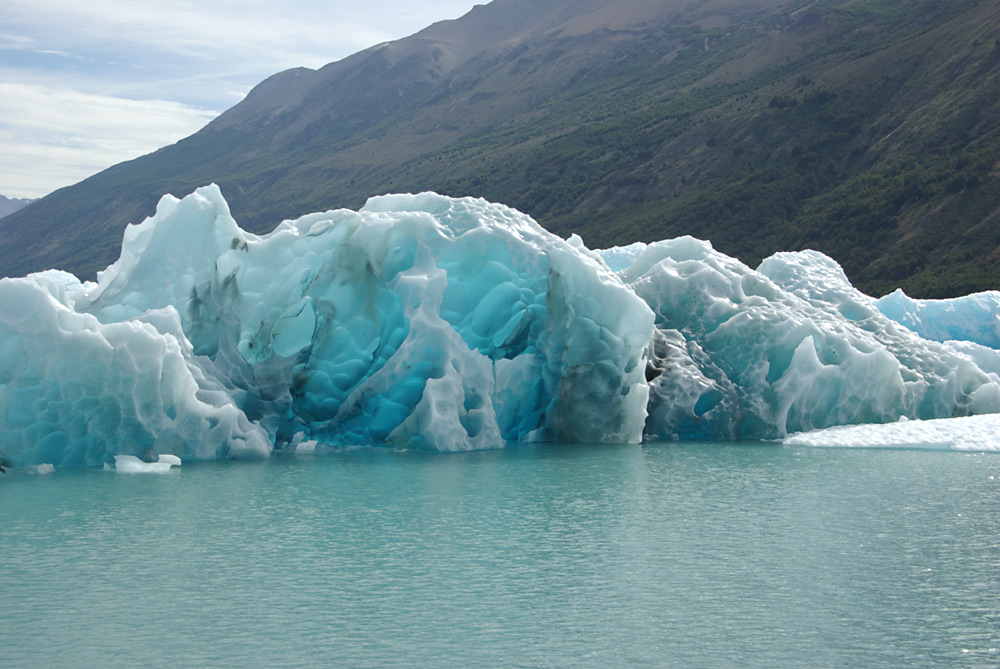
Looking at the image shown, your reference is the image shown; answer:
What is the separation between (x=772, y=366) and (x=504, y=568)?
32.3 feet

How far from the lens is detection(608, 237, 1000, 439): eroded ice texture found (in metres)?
16.5

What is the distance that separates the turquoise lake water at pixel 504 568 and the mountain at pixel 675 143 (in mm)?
35677

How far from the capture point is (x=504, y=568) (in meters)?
8.21

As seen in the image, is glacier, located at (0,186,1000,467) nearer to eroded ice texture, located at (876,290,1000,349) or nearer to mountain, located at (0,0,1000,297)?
eroded ice texture, located at (876,290,1000,349)

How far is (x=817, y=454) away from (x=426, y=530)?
7.30 metres

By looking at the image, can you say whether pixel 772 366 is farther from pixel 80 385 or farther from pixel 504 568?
pixel 80 385

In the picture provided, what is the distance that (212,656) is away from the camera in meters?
6.14

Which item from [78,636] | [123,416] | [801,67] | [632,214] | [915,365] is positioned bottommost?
[78,636]

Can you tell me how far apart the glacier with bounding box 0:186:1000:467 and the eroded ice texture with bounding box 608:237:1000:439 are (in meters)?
0.03

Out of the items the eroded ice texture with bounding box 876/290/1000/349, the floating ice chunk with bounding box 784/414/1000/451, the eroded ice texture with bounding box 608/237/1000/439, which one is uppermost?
the eroded ice texture with bounding box 876/290/1000/349

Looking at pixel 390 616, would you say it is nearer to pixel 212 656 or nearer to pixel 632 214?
pixel 212 656

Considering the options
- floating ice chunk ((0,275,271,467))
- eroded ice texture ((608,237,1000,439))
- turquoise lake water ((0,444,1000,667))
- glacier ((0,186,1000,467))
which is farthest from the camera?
eroded ice texture ((608,237,1000,439))

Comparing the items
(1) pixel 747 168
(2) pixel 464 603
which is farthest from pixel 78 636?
(1) pixel 747 168

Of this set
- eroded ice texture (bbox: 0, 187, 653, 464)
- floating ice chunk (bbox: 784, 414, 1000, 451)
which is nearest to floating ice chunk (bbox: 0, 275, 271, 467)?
eroded ice texture (bbox: 0, 187, 653, 464)
